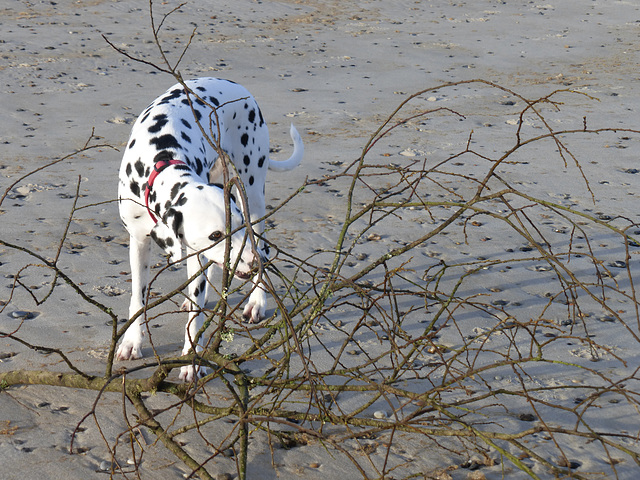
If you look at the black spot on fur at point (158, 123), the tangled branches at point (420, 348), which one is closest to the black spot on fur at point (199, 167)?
the black spot on fur at point (158, 123)

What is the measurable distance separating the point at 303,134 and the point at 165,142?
4460mm

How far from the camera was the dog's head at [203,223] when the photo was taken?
356 centimetres

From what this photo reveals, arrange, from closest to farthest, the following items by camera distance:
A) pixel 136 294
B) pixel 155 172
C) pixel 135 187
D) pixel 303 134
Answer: pixel 155 172, pixel 135 187, pixel 136 294, pixel 303 134

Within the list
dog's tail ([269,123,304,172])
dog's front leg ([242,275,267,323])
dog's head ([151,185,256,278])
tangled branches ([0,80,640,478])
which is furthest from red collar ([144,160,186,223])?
dog's tail ([269,123,304,172])

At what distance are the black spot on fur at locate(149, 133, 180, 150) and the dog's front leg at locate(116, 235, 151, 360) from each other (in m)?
0.56

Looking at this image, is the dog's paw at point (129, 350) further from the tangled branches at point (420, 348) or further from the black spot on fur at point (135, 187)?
the black spot on fur at point (135, 187)

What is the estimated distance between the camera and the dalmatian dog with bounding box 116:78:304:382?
12.0 feet

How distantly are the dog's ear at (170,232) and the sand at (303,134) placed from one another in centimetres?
83

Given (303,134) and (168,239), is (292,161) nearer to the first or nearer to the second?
(168,239)

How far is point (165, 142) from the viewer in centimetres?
434

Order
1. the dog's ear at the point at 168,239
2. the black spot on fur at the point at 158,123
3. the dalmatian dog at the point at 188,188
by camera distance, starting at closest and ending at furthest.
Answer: the dalmatian dog at the point at 188,188
the dog's ear at the point at 168,239
the black spot on fur at the point at 158,123

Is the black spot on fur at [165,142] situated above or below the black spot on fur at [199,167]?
above

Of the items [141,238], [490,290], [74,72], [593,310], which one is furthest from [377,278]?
[74,72]

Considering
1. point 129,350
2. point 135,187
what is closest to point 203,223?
point 135,187
